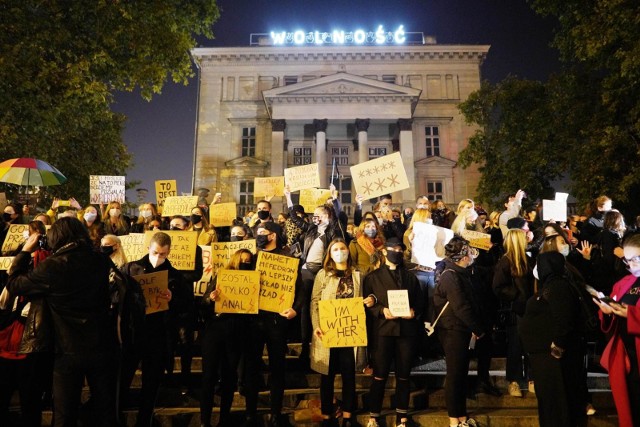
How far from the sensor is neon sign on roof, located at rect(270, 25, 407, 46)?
1570 inches

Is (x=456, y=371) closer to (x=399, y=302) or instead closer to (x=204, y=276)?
(x=399, y=302)

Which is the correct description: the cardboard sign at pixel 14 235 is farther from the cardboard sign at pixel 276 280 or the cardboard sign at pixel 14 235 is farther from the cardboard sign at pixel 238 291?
the cardboard sign at pixel 276 280

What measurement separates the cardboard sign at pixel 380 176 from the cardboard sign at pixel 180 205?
129 inches

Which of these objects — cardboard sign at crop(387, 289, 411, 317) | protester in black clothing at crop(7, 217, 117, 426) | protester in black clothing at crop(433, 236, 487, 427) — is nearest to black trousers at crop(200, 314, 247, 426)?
protester in black clothing at crop(7, 217, 117, 426)

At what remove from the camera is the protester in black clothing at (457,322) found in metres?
5.39

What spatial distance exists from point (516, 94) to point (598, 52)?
11269mm

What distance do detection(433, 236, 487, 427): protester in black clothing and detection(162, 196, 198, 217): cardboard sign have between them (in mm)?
5683

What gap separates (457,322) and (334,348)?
146cm

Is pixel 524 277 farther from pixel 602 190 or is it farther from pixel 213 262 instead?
pixel 602 190

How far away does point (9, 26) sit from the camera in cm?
1223

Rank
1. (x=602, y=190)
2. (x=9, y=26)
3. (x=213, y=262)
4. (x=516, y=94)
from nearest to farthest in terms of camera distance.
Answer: (x=213, y=262) < (x=9, y=26) < (x=602, y=190) < (x=516, y=94)

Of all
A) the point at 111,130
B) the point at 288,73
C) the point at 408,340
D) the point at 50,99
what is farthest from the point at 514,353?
the point at 288,73

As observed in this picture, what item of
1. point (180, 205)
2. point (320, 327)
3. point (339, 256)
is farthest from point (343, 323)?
point (180, 205)

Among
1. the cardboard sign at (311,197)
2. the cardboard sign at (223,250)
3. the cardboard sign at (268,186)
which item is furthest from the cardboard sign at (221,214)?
the cardboard sign at (223,250)
